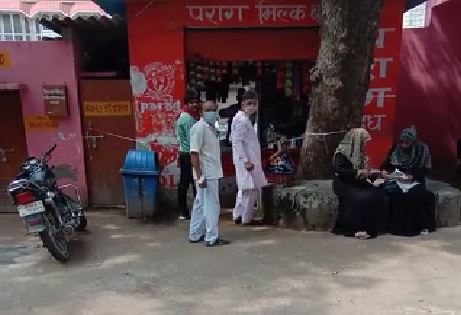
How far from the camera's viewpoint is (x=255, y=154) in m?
5.77

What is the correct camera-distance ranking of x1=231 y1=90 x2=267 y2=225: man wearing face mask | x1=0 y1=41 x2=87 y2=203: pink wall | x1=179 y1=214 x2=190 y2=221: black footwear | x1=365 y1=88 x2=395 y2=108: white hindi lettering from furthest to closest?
x1=365 y1=88 x2=395 y2=108: white hindi lettering → x1=0 y1=41 x2=87 y2=203: pink wall → x1=179 y1=214 x2=190 y2=221: black footwear → x1=231 y1=90 x2=267 y2=225: man wearing face mask

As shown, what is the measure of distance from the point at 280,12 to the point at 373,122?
2.03 meters

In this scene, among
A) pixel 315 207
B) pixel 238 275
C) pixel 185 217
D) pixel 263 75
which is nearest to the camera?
pixel 238 275

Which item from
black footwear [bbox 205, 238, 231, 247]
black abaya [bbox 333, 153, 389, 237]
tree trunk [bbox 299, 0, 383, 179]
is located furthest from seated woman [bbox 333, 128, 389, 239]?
black footwear [bbox 205, 238, 231, 247]

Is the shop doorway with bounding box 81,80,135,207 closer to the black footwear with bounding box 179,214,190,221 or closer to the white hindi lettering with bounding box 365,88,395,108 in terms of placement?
the black footwear with bounding box 179,214,190,221

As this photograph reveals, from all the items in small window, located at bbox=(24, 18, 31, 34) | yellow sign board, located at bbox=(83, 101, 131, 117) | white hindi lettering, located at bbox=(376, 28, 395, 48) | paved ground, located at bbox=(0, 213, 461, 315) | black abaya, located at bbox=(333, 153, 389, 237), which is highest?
small window, located at bbox=(24, 18, 31, 34)

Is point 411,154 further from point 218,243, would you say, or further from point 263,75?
point 263,75

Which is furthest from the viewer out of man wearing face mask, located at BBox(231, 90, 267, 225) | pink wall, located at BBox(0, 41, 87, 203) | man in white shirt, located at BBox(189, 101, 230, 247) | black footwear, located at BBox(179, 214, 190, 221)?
pink wall, located at BBox(0, 41, 87, 203)

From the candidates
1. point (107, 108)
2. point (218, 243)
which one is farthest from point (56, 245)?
point (107, 108)

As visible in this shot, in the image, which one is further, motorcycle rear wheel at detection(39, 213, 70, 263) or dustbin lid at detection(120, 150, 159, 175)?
dustbin lid at detection(120, 150, 159, 175)

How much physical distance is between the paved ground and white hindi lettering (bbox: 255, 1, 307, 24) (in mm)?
2878

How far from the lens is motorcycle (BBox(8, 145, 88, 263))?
457 cm

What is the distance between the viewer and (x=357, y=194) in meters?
5.25

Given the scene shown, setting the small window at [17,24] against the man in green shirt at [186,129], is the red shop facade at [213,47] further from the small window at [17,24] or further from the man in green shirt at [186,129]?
the small window at [17,24]
